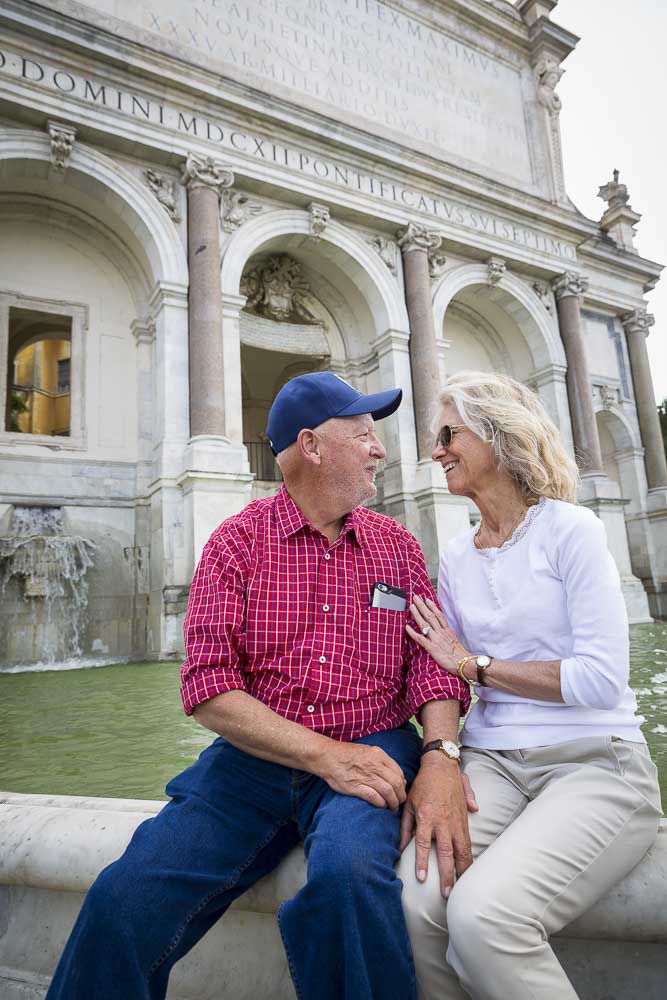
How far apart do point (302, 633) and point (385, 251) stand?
11.5m

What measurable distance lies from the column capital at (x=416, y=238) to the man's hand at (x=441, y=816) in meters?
11.7

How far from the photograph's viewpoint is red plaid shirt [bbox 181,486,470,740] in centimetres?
164

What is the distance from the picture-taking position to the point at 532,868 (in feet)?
4.21

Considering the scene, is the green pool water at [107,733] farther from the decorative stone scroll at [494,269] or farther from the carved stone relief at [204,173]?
the decorative stone scroll at [494,269]

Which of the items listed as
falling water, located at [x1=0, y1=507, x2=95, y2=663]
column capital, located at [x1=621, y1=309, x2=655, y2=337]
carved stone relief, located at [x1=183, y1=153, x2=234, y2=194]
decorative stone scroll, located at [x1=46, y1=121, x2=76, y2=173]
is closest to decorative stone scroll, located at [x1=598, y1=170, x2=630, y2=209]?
column capital, located at [x1=621, y1=309, x2=655, y2=337]

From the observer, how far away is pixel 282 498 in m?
1.93

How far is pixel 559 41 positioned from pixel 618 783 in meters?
18.0

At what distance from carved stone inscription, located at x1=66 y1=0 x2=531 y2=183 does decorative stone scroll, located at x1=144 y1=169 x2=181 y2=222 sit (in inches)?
79.5

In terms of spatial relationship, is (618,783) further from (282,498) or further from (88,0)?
(88,0)

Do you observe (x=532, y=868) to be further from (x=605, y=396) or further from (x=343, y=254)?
(x=605, y=396)

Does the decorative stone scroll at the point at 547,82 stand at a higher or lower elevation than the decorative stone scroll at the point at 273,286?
higher

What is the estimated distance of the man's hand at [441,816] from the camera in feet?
4.47

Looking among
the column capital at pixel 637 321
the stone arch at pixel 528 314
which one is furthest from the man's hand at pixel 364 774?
the column capital at pixel 637 321

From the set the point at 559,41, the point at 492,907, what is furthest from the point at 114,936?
the point at 559,41
